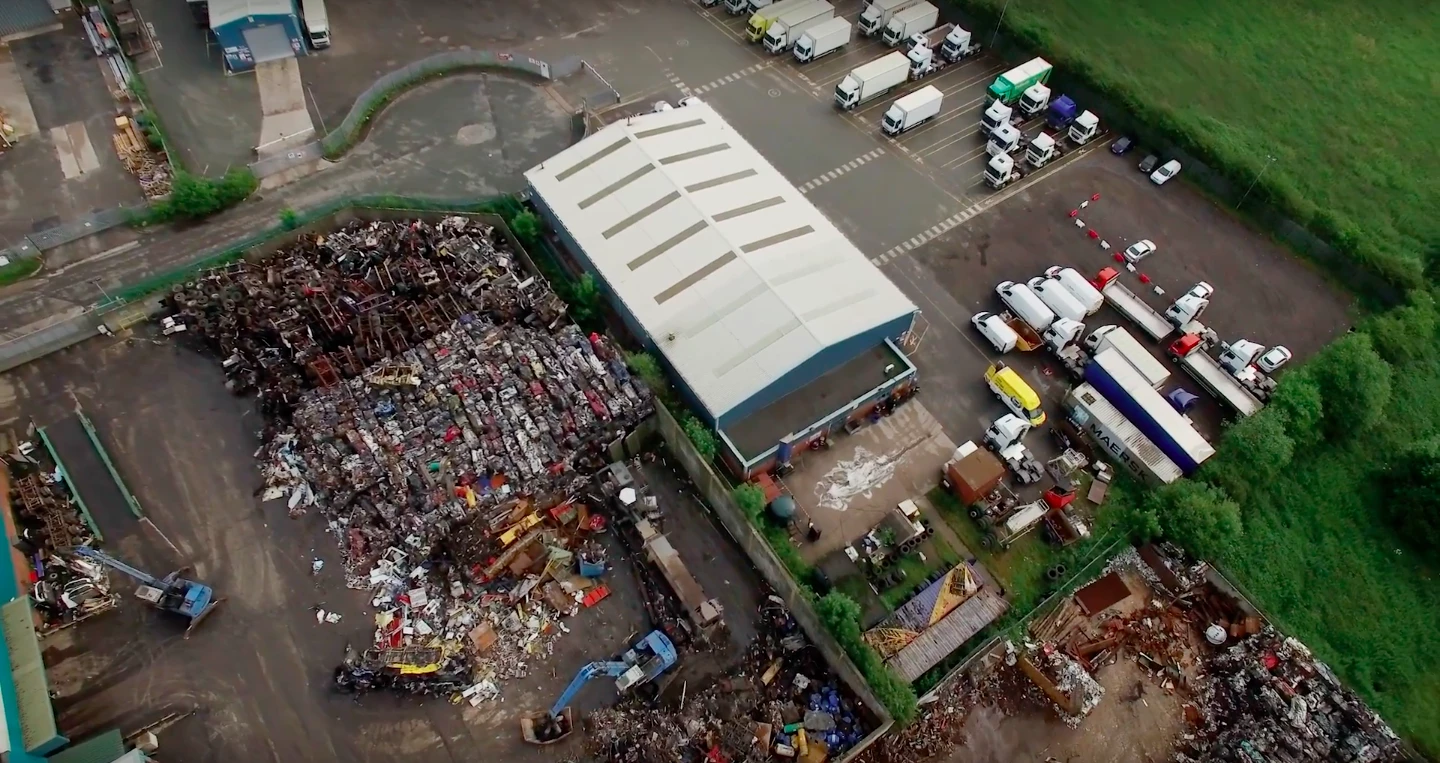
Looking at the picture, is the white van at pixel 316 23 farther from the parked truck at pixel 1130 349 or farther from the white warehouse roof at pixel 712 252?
the parked truck at pixel 1130 349

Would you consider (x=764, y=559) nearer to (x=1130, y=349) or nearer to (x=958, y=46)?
(x=1130, y=349)

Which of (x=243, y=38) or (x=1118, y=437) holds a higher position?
(x=243, y=38)

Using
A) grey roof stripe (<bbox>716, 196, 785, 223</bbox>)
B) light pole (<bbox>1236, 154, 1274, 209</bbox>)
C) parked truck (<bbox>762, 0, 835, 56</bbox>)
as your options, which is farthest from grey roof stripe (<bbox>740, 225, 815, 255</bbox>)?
light pole (<bbox>1236, 154, 1274, 209</bbox>)

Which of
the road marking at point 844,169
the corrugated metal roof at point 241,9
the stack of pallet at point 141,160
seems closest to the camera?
the stack of pallet at point 141,160

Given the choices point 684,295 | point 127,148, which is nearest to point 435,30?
point 127,148

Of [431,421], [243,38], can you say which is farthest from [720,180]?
[243,38]

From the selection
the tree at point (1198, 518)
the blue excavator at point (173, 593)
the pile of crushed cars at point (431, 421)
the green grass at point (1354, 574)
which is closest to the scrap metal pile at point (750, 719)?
the pile of crushed cars at point (431, 421)
